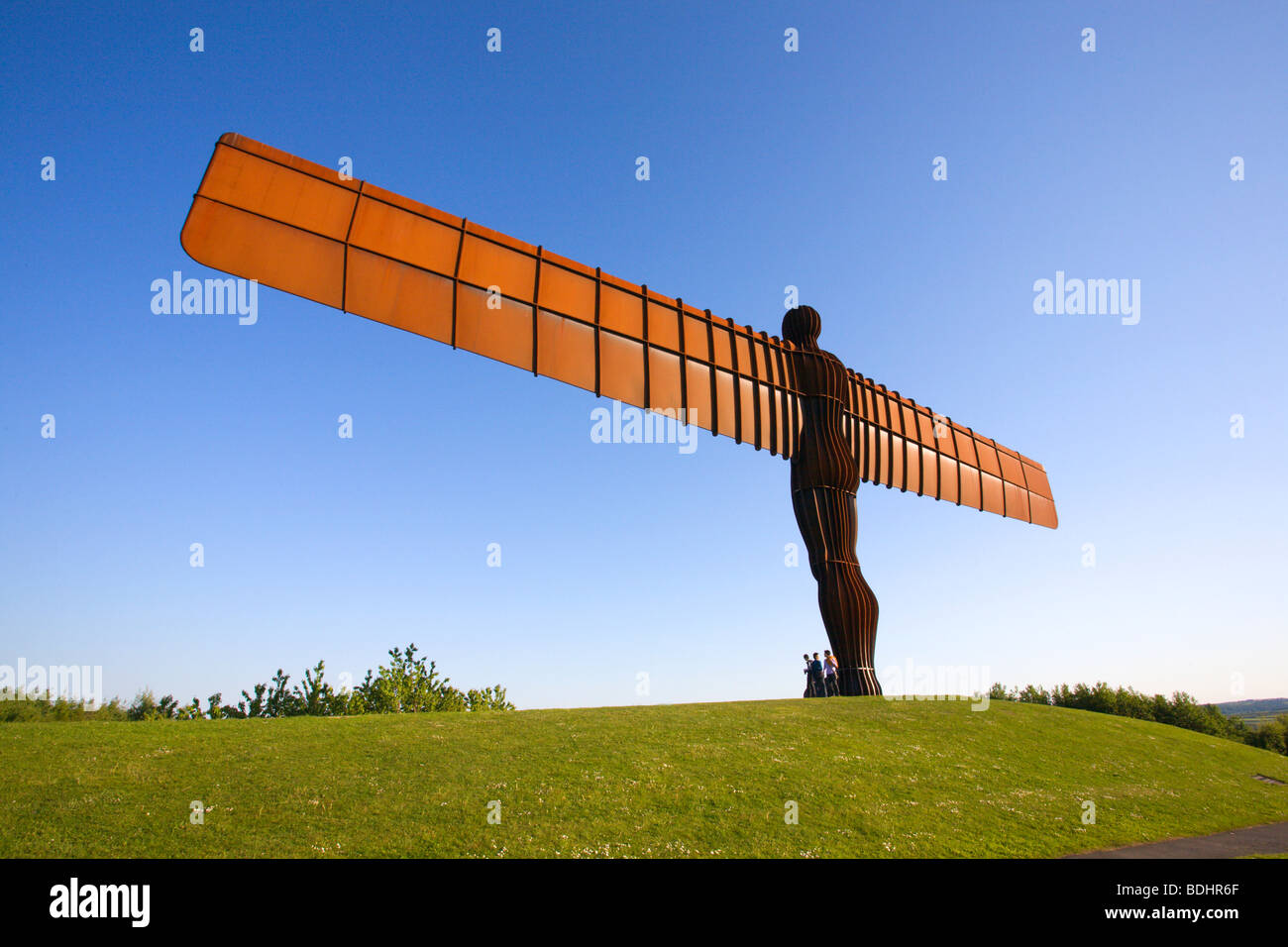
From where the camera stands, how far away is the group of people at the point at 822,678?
18.2 metres

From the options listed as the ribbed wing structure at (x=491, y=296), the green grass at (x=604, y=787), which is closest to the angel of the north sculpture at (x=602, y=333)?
the ribbed wing structure at (x=491, y=296)

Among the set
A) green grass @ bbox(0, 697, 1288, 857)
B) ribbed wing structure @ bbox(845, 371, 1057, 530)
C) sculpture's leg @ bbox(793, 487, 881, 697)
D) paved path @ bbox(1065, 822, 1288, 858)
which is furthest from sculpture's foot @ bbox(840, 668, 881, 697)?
paved path @ bbox(1065, 822, 1288, 858)

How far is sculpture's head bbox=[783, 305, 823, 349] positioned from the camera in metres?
20.2

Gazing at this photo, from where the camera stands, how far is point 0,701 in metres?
22.1

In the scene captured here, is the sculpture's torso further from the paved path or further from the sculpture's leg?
the paved path

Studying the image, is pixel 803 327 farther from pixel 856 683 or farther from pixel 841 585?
pixel 856 683

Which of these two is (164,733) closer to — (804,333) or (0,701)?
(0,701)

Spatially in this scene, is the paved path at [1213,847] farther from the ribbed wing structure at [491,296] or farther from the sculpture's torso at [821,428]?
the ribbed wing structure at [491,296]

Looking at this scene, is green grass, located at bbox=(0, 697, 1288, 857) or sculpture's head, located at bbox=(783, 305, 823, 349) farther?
sculpture's head, located at bbox=(783, 305, 823, 349)

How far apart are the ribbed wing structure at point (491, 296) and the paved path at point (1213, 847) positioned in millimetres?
10621

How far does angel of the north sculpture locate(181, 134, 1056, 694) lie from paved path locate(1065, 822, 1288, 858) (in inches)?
282

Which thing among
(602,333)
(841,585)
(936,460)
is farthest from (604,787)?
(936,460)

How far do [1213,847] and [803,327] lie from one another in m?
14.2
